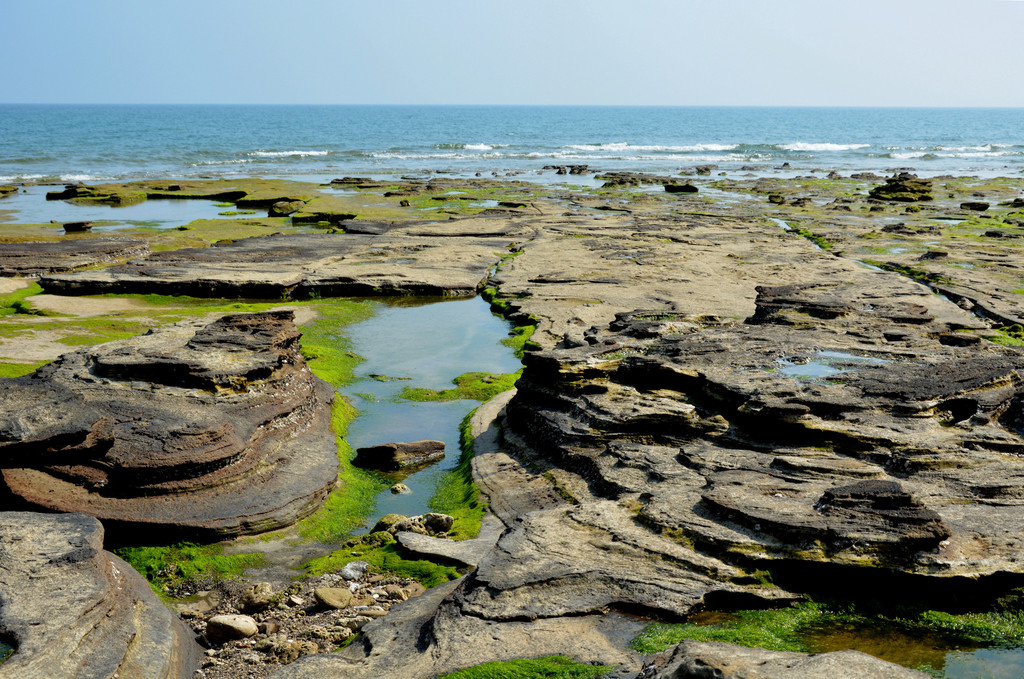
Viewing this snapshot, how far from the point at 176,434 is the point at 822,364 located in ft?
22.7

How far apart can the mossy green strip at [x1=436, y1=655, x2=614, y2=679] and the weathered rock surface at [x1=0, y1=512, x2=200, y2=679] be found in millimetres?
1814

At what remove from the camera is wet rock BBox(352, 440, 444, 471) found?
911 cm

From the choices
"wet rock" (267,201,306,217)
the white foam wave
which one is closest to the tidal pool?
"wet rock" (267,201,306,217)

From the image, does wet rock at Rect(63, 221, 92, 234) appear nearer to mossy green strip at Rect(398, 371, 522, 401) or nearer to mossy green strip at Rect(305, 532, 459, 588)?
mossy green strip at Rect(398, 371, 522, 401)

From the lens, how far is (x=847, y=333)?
11.2 meters

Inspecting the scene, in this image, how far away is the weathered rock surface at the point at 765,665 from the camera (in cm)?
424

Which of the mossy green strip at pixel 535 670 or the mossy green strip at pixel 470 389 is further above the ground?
the mossy green strip at pixel 535 670

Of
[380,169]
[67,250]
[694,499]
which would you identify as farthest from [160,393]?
[380,169]

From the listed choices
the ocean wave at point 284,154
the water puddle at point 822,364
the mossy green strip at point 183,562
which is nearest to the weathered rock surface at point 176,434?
the mossy green strip at point 183,562

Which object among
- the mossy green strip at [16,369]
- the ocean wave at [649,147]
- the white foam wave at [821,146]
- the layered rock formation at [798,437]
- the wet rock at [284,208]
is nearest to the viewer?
the layered rock formation at [798,437]

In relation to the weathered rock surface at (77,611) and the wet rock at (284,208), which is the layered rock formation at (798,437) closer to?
the weathered rock surface at (77,611)

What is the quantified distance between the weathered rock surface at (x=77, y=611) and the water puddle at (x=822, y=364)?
646cm

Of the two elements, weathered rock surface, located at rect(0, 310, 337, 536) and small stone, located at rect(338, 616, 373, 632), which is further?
weathered rock surface, located at rect(0, 310, 337, 536)

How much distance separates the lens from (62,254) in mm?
18781
